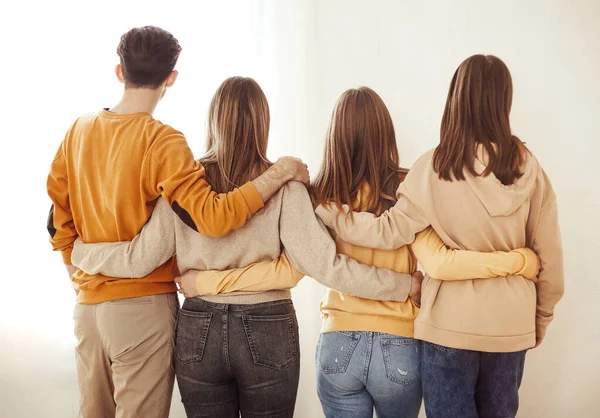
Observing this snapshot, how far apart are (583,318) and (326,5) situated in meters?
1.52

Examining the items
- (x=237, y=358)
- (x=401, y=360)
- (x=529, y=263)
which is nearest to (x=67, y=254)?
(x=237, y=358)

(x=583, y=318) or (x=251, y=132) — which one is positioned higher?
(x=251, y=132)

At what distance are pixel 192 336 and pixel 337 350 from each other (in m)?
0.37

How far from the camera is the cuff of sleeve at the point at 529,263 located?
153cm

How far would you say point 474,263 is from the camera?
150 cm

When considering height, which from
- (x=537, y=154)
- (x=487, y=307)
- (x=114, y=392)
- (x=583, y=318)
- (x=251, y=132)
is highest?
(x=251, y=132)

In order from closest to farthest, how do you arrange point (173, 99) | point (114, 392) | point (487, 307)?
point (487, 307)
point (114, 392)
point (173, 99)

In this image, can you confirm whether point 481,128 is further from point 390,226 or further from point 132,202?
point 132,202

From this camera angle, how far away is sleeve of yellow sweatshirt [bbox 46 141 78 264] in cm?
168

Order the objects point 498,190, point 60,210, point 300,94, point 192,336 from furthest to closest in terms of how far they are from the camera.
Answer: point 300,94 < point 60,210 < point 192,336 < point 498,190

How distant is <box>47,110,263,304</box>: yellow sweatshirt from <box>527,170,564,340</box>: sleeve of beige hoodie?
0.69 meters

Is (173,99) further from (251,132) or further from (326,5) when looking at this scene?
(251,132)

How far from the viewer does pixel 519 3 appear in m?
2.27

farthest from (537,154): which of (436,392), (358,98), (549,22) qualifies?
(436,392)
